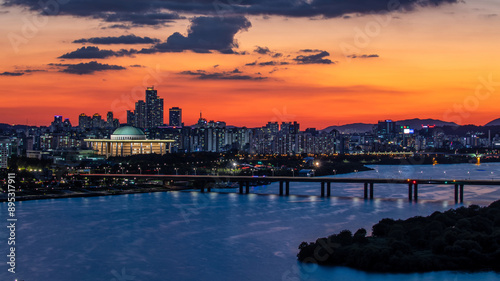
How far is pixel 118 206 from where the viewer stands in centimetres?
3406

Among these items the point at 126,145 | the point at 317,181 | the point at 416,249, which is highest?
the point at 126,145

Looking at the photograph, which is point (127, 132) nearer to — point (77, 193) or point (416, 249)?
point (77, 193)

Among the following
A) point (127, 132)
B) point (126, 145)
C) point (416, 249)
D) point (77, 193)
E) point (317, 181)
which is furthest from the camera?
point (127, 132)

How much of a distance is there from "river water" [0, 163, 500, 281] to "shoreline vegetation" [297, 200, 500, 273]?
1.44ft

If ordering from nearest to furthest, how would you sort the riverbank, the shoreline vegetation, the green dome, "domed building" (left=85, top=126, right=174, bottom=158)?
the shoreline vegetation, the riverbank, "domed building" (left=85, top=126, right=174, bottom=158), the green dome

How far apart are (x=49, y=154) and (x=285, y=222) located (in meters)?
54.0

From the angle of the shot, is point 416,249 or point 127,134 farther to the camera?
point 127,134

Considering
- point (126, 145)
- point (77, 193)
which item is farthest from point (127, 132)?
point (77, 193)

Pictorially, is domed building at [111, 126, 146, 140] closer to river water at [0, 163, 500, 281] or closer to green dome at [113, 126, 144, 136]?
green dome at [113, 126, 144, 136]

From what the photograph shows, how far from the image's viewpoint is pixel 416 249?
64.7ft

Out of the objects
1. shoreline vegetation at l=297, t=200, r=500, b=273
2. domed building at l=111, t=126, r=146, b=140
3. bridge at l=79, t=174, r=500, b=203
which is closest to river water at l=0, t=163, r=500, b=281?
shoreline vegetation at l=297, t=200, r=500, b=273

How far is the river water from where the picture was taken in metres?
18.4

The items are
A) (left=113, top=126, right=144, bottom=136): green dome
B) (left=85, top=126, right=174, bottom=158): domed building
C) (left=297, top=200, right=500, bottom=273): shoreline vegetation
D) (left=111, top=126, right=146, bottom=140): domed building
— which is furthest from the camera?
(left=113, top=126, right=144, bottom=136): green dome

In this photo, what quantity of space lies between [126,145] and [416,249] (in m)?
64.8
